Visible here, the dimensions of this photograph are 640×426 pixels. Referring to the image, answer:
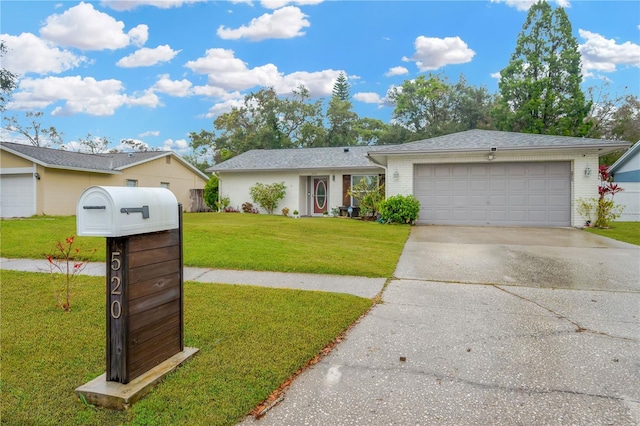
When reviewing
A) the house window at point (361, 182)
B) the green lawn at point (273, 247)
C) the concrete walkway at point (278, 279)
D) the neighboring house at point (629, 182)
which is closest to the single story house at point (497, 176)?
the house window at point (361, 182)

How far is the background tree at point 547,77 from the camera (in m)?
22.7

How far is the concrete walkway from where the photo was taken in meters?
5.02

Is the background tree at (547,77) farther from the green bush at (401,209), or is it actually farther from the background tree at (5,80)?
the background tree at (5,80)

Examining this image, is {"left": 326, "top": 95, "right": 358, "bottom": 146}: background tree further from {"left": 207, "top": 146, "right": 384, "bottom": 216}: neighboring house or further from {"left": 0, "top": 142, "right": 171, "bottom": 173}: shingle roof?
{"left": 0, "top": 142, "right": 171, "bottom": 173}: shingle roof

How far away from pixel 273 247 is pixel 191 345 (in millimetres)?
4862

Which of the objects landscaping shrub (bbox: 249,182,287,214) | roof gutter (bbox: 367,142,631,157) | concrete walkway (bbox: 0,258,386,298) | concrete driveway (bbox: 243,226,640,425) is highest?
roof gutter (bbox: 367,142,631,157)

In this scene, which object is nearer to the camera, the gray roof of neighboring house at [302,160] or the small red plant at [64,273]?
the small red plant at [64,273]

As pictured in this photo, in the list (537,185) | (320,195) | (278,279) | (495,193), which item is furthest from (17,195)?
(537,185)

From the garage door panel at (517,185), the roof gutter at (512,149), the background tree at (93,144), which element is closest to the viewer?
the roof gutter at (512,149)

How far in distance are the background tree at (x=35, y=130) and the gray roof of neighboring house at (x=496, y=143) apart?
1366 inches

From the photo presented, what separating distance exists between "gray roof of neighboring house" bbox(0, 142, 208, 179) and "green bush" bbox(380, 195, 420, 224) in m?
13.7

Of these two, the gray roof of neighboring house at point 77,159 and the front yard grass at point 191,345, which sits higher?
the gray roof of neighboring house at point 77,159

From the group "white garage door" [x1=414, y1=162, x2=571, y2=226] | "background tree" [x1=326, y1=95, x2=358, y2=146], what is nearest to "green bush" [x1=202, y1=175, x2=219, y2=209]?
"white garage door" [x1=414, y1=162, x2=571, y2=226]

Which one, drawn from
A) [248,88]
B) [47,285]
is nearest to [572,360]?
[47,285]
